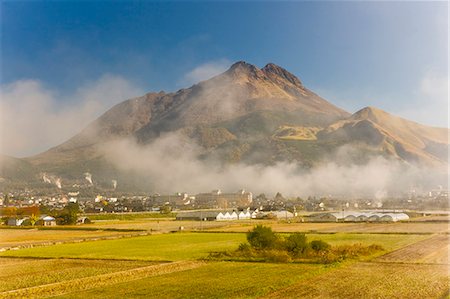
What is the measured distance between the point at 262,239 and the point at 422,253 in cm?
1420

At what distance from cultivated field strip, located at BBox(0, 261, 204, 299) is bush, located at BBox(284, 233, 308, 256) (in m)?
8.15

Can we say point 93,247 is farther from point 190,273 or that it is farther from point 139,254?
point 190,273

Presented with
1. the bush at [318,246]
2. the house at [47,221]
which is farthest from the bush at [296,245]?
the house at [47,221]

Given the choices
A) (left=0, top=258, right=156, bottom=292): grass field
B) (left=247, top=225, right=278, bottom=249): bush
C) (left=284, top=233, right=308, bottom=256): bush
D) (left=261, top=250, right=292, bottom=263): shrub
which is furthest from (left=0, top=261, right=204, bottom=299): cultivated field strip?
(left=284, top=233, right=308, bottom=256): bush

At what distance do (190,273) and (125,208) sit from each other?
141 meters

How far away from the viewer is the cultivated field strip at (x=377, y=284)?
25.7 m

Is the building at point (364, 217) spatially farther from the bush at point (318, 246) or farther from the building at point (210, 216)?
the bush at point (318, 246)

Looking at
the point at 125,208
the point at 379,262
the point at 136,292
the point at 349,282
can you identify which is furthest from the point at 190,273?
the point at 125,208

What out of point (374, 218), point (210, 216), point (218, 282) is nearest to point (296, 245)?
point (218, 282)

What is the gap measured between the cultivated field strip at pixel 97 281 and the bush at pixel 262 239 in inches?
289

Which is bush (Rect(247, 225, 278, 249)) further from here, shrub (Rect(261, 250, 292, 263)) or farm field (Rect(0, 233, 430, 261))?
farm field (Rect(0, 233, 430, 261))

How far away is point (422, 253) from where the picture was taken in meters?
43.8

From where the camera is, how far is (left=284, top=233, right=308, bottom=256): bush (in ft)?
137

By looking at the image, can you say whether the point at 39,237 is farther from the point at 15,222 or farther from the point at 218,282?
the point at 218,282
